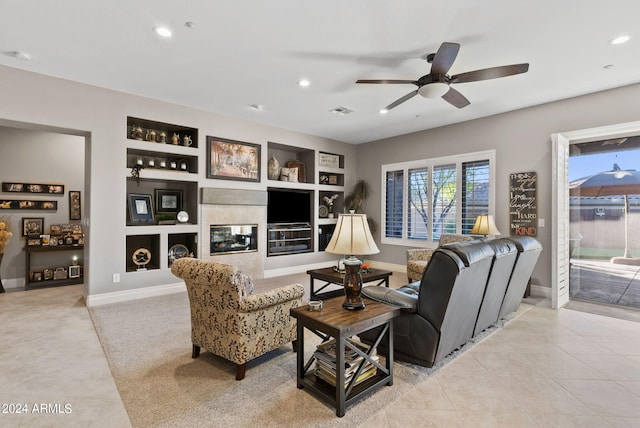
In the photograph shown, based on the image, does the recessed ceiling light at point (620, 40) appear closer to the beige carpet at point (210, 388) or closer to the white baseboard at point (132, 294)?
the beige carpet at point (210, 388)

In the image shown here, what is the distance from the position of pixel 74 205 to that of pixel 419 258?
249 inches

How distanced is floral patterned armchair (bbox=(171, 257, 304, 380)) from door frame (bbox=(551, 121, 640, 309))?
3.72 metres

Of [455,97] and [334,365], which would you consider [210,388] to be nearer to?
[334,365]

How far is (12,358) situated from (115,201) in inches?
87.6

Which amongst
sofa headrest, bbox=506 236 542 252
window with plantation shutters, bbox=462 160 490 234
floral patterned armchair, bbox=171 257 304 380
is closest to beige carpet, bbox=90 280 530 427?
floral patterned armchair, bbox=171 257 304 380

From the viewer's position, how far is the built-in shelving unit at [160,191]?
4.77 metres

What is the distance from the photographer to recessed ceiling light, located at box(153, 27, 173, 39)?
293 cm

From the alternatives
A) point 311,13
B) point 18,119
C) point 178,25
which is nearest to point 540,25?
point 311,13

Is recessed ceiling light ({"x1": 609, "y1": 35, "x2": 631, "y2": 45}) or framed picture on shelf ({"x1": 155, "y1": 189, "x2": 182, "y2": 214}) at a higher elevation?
recessed ceiling light ({"x1": 609, "y1": 35, "x2": 631, "y2": 45})

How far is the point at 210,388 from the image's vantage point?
228 cm

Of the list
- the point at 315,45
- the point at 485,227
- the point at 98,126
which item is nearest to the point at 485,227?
the point at 485,227

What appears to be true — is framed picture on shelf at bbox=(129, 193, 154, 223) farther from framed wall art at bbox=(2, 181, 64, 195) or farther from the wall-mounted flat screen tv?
the wall-mounted flat screen tv

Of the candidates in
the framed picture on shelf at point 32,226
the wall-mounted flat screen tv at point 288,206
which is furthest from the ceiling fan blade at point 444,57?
the framed picture on shelf at point 32,226

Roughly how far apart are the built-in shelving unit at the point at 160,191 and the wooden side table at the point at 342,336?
3502 millimetres
